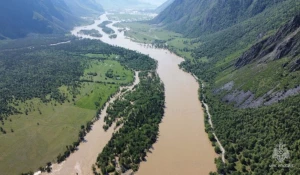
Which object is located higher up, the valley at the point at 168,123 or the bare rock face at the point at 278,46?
the bare rock face at the point at 278,46

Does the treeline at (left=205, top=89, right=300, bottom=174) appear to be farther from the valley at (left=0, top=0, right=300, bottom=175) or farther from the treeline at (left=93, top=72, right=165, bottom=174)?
the treeline at (left=93, top=72, right=165, bottom=174)

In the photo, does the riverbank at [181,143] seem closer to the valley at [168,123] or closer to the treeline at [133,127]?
the valley at [168,123]

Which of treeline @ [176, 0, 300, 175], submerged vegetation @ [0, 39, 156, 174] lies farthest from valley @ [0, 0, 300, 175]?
submerged vegetation @ [0, 39, 156, 174]

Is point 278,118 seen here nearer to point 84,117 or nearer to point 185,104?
point 185,104

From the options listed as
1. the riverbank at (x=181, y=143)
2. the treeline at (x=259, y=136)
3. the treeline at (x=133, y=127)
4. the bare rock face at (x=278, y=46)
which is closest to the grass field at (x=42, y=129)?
the treeline at (x=133, y=127)

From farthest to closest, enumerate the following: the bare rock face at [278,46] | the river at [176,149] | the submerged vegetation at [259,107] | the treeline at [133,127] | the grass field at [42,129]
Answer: the bare rock face at [278,46], the grass field at [42,129], the treeline at [133,127], the river at [176,149], the submerged vegetation at [259,107]

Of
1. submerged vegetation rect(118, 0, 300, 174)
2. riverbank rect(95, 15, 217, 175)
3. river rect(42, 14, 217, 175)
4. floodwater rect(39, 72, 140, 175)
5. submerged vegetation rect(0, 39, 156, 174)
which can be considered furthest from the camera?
submerged vegetation rect(0, 39, 156, 174)

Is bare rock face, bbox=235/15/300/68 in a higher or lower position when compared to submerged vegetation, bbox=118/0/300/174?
higher

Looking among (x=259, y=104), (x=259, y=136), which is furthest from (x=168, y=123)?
(x=259, y=136)
